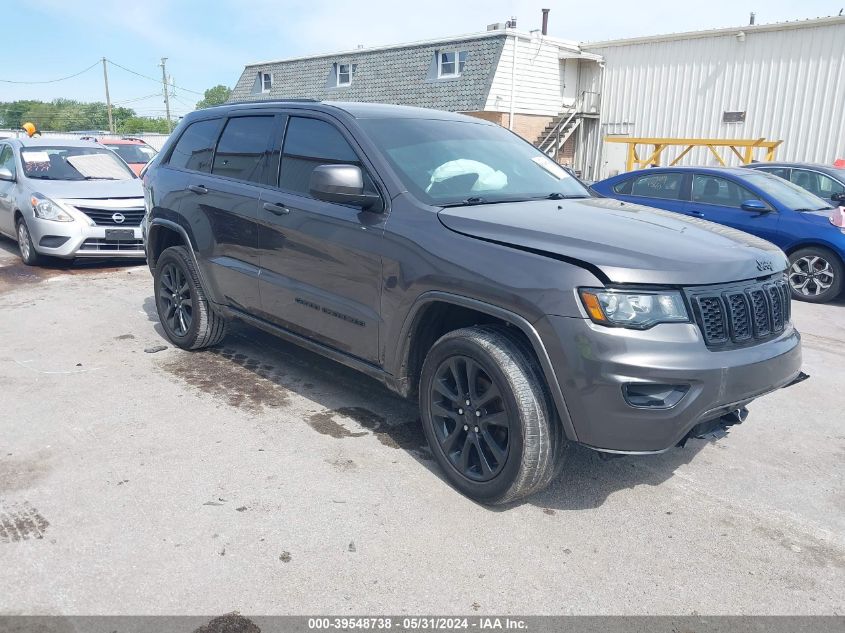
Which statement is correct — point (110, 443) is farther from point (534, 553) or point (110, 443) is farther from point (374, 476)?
point (534, 553)

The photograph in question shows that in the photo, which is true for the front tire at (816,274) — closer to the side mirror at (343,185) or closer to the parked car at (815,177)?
the parked car at (815,177)

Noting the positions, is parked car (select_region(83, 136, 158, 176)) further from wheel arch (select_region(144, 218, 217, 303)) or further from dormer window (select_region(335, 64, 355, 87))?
dormer window (select_region(335, 64, 355, 87))

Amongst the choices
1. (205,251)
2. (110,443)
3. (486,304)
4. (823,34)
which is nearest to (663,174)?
(205,251)

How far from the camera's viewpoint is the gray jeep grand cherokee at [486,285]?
2.97m

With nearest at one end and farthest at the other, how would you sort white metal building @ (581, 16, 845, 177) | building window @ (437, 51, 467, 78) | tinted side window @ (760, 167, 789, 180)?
tinted side window @ (760, 167, 789, 180)
white metal building @ (581, 16, 845, 177)
building window @ (437, 51, 467, 78)

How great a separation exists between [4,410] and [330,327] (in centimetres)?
216

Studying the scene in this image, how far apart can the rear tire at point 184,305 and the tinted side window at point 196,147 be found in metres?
0.66

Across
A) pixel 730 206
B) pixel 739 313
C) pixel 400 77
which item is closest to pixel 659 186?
pixel 730 206

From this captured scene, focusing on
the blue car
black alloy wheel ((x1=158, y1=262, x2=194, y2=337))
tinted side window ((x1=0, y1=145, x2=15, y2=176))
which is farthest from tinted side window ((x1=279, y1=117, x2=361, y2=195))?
tinted side window ((x1=0, y1=145, x2=15, y2=176))

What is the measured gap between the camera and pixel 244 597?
276cm

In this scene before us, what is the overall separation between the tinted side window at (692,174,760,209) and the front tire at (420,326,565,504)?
6.67 meters

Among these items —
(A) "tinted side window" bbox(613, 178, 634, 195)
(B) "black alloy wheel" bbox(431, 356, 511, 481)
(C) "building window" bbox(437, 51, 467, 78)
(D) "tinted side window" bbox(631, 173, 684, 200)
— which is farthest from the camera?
(C) "building window" bbox(437, 51, 467, 78)

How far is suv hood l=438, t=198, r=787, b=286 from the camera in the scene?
3012mm

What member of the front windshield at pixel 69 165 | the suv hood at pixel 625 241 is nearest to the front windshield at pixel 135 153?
the front windshield at pixel 69 165
